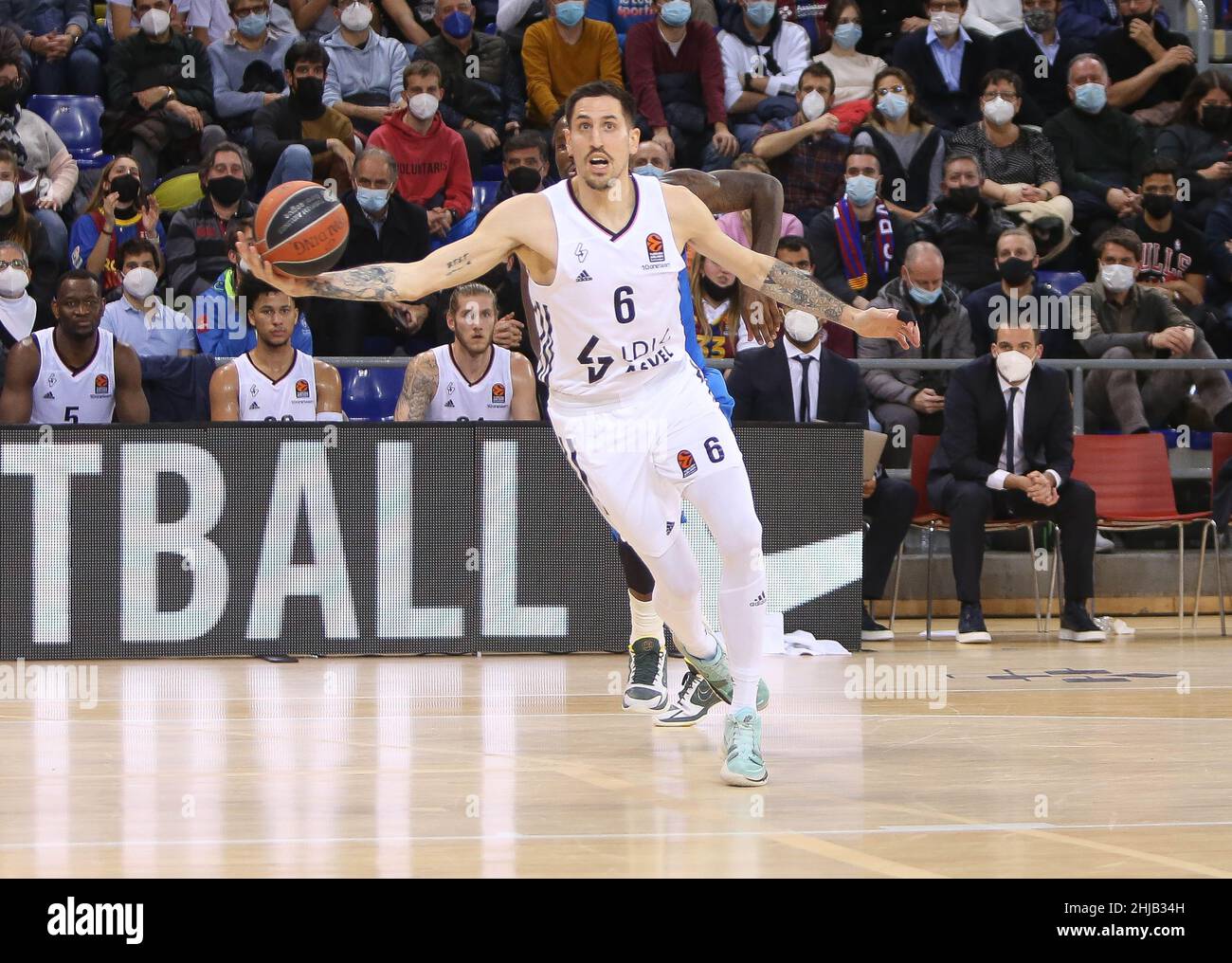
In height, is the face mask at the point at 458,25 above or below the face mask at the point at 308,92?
above

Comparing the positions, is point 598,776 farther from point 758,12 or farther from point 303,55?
point 758,12

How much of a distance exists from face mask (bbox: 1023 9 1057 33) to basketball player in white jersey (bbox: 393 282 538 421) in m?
7.32

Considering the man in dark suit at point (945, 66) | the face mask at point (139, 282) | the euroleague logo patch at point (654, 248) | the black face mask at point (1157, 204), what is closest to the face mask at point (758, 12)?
the man in dark suit at point (945, 66)

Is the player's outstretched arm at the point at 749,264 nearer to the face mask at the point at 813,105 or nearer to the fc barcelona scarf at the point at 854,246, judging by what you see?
the fc barcelona scarf at the point at 854,246

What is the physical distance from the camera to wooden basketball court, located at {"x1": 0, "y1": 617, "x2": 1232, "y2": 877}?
4734 millimetres

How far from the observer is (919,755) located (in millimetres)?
6695

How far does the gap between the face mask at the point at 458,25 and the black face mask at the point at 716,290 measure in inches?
142

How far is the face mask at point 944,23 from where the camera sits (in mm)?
15602

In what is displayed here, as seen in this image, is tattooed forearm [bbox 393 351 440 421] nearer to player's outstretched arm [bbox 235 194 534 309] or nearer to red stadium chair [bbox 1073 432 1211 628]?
red stadium chair [bbox 1073 432 1211 628]

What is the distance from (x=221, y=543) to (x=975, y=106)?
8589 mm

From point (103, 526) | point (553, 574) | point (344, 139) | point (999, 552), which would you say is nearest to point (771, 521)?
point (553, 574)

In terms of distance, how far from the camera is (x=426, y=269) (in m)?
6.38

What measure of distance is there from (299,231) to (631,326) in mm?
1253

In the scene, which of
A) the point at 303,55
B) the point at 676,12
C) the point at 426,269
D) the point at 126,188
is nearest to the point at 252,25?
the point at 303,55
